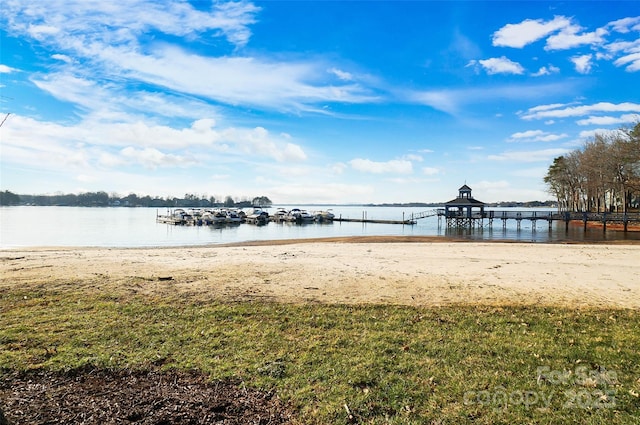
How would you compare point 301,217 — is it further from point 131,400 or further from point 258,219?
point 131,400

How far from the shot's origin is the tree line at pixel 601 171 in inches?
1862

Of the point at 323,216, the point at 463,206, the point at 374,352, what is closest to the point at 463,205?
the point at 463,206

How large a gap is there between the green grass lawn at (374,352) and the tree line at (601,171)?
49.7m

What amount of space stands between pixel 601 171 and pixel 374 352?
62775 mm

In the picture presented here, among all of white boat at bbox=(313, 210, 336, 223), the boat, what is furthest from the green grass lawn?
white boat at bbox=(313, 210, 336, 223)

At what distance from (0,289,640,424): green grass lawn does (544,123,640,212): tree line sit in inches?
1958

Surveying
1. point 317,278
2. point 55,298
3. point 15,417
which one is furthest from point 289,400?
point 317,278

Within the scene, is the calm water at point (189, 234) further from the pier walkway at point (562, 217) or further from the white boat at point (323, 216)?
the white boat at point (323, 216)

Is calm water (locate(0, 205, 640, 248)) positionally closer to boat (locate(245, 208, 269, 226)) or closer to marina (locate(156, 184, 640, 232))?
marina (locate(156, 184, 640, 232))

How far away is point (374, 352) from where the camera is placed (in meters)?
5.27

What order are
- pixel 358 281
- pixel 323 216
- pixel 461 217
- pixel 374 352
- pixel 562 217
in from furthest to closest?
pixel 323 216 → pixel 461 217 → pixel 562 217 → pixel 358 281 → pixel 374 352

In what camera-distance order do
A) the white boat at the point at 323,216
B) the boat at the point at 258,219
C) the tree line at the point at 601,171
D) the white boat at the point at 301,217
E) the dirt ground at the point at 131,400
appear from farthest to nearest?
1. the white boat at the point at 323,216
2. the white boat at the point at 301,217
3. the boat at the point at 258,219
4. the tree line at the point at 601,171
5. the dirt ground at the point at 131,400

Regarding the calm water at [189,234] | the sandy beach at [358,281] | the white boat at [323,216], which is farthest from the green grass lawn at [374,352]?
the white boat at [323,216]

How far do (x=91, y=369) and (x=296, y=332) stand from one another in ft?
9.14
